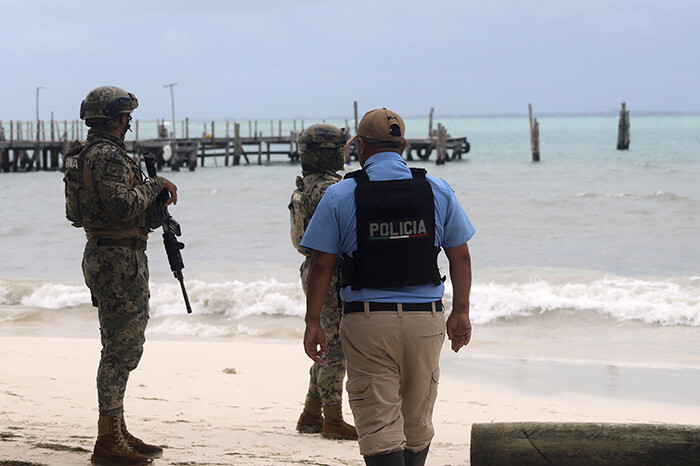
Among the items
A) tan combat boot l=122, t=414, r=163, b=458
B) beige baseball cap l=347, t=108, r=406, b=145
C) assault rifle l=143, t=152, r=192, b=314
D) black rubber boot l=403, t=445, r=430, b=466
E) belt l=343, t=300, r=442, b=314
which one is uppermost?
beige baseball cap l=347, t=108, r=406, b=145

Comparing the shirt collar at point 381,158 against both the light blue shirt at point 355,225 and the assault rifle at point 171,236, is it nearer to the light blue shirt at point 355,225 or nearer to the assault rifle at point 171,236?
the light blue shirt at point 355,225

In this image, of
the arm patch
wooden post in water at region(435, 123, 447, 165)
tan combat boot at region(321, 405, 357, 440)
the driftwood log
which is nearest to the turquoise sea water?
tan combat boot at region(321, 405, 357, 440)

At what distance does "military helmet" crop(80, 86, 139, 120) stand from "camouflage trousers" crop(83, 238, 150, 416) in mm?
575

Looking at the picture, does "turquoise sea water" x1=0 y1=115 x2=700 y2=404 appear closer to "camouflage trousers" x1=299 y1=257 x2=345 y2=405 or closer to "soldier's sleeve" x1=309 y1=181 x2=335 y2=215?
"camouflage trousers" x1=299 y1=257 x2=345 y2=405

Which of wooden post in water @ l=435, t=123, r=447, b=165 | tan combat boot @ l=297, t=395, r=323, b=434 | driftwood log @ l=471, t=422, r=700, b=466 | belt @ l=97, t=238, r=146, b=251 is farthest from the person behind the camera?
wooden post in water @ l=435, t=123, r=447, b=165

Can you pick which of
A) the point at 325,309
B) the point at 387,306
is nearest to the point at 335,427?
the point at 325,309

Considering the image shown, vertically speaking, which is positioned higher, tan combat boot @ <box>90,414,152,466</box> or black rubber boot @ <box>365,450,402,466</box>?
black rubber boot @ <box>365,450,402,466</box>

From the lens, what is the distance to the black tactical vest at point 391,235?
2.93 metres

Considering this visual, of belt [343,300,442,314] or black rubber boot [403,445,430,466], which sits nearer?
belt [343,300,442,314]

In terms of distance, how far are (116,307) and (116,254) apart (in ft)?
0.79

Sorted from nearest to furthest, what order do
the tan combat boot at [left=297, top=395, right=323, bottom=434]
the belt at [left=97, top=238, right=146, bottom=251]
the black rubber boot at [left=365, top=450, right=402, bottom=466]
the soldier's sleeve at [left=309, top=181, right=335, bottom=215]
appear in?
the black rubber boot at [left=365, top=450, right=402, bottom=466] → the belt at [left=97, top=238, right=146, bottom=251] → the soldier's sleeve at [left=309, top=181, right=335, bottom=215] → the tan combat boot at [left=297, top=395, right=323, bottom=434]

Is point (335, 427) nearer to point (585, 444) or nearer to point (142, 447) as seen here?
point (142, 447)

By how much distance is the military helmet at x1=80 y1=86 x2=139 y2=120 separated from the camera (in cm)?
378

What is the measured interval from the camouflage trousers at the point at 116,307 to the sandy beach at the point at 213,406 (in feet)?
1.35
